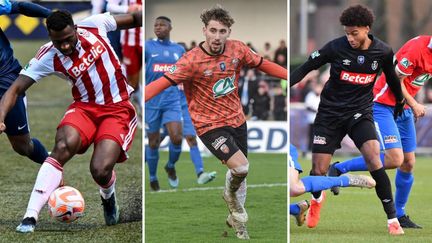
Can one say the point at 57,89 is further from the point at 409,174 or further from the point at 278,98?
the point at 409,174

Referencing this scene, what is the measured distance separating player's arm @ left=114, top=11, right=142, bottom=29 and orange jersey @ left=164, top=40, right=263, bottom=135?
461 mm

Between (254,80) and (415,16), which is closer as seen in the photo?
(254,80)

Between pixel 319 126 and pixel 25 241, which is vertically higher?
pixel 319 126

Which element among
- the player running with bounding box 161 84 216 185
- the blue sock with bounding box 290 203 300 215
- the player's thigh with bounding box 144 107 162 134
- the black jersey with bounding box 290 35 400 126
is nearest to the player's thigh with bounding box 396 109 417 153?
the black jersey with bounding box 290 35 400 126

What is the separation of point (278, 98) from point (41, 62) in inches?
379

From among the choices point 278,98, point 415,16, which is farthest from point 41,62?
point 415,16

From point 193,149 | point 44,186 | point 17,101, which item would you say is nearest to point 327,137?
point 44,186

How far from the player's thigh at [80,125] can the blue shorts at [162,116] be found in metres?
4.00

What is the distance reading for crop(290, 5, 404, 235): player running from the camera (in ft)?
27.0

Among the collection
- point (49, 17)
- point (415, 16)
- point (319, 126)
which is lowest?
point (319, 126)

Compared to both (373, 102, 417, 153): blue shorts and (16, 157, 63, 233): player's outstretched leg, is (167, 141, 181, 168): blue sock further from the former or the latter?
(16, 157, 63, 233): player's outstretched leg

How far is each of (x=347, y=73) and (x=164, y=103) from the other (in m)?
3.88

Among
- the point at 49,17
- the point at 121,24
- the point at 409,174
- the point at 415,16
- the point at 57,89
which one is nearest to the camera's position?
the point at 49,17

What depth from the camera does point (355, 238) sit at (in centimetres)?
805
